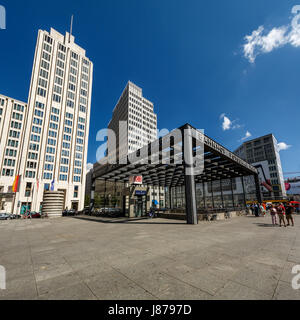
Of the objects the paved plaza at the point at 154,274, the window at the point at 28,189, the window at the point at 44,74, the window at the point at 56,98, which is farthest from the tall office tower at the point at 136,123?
the paved plaza at the point at 154,274

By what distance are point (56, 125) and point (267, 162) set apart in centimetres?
9129

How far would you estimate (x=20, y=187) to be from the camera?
1892 inches

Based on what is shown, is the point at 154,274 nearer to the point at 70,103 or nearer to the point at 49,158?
the point at 49,158

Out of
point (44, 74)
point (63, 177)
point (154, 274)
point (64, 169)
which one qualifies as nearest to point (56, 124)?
point (64, 169)

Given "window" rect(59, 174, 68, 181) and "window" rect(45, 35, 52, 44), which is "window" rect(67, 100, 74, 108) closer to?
"window" rect(45, 35, 52, 44)

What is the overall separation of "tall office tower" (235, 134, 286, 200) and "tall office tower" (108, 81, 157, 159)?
188 ft

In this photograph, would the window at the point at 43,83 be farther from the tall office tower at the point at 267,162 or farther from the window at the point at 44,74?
the tall office tower at the point at 267,162

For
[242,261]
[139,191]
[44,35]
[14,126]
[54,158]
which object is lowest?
[242,261]

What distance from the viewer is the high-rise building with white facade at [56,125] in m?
50.9
